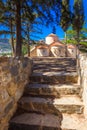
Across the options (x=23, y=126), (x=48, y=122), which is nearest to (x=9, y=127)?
(x=23, y=126)

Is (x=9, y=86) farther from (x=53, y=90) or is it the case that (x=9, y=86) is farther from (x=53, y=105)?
(x=53, y=90)

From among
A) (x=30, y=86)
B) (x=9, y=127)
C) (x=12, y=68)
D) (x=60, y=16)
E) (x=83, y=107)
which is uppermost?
(x=60, y=16)

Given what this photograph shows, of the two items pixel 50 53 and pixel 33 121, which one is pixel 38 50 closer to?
pixel 50 53

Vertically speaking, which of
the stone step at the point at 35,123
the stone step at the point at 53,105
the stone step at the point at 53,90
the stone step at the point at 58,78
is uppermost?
the stone step at the point at 58,78

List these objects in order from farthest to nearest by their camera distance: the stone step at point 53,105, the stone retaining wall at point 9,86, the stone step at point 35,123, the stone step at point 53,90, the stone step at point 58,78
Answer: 1. the stone step at point 58,78
2. the stone step at point 53,90
3. the stone step at point 53,105
4. the stone step at point 35,123
5. the stone retaining wall at point 9,86

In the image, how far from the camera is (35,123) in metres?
3.11

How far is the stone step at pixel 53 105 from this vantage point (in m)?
3.48

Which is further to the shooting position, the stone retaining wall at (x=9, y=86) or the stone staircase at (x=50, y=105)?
the stone staircase at (x=50, y=105)

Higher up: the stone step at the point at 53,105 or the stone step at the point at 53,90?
the stone step at the point at 53,90

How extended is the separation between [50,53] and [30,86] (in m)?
24.8

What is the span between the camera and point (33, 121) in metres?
Answer: 3.19

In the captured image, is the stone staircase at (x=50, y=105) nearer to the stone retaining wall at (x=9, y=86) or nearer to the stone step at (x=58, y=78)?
the stone step at (x=58, y=78)

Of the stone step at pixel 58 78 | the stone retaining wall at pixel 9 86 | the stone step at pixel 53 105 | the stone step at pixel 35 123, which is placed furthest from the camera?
the stone step at pixel 58 78

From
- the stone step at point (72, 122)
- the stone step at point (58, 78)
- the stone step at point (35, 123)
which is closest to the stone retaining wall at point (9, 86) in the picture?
the stone step at point (35, 123)
